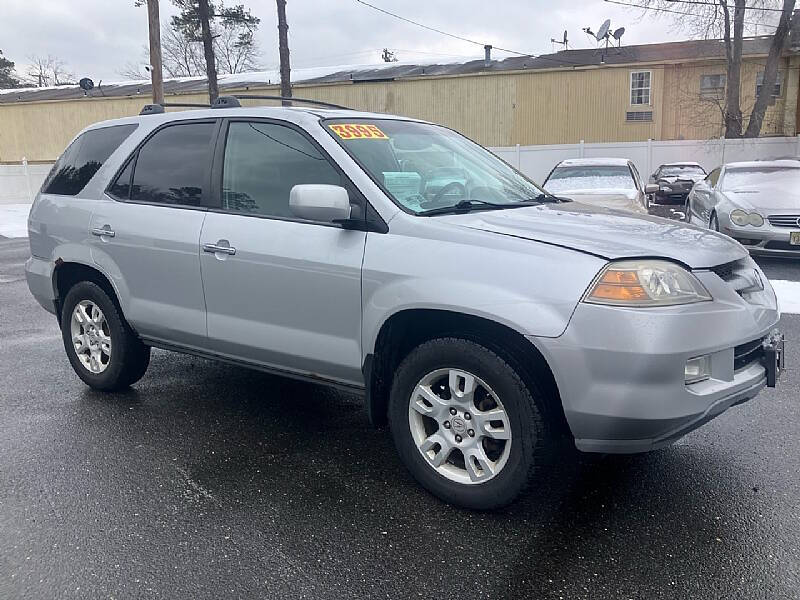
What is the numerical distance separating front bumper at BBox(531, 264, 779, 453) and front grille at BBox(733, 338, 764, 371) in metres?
0.07

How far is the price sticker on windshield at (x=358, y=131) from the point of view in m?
3.67

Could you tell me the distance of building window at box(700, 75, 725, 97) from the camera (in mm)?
29781

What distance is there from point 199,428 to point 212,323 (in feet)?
2.26

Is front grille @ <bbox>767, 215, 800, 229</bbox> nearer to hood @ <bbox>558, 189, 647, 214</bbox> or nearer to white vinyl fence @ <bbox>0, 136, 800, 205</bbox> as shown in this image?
hood @ <bbox>558, 189, 647, 214</bbox>

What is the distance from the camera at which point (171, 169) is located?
13.9ft

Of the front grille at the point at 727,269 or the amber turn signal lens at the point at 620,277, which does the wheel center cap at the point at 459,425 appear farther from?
the front grille at the point at 727,269

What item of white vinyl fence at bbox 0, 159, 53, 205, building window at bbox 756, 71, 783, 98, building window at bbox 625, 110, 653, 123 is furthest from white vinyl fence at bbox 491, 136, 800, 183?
white vinyl fence at bbox 0, 159, 53, 205

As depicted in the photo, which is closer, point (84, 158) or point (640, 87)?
point (84, 158)

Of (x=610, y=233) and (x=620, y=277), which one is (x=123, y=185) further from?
(x=620, y=277)

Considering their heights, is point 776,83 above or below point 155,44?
above

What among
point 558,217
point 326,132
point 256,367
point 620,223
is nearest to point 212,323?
point 256,367

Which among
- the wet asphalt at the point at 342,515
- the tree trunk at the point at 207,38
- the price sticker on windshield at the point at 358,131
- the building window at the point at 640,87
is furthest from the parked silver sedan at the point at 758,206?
the building window at the point at 640,87

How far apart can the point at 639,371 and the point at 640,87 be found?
97.2ft

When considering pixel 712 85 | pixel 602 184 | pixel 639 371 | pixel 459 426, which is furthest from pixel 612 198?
pixel 712 85
